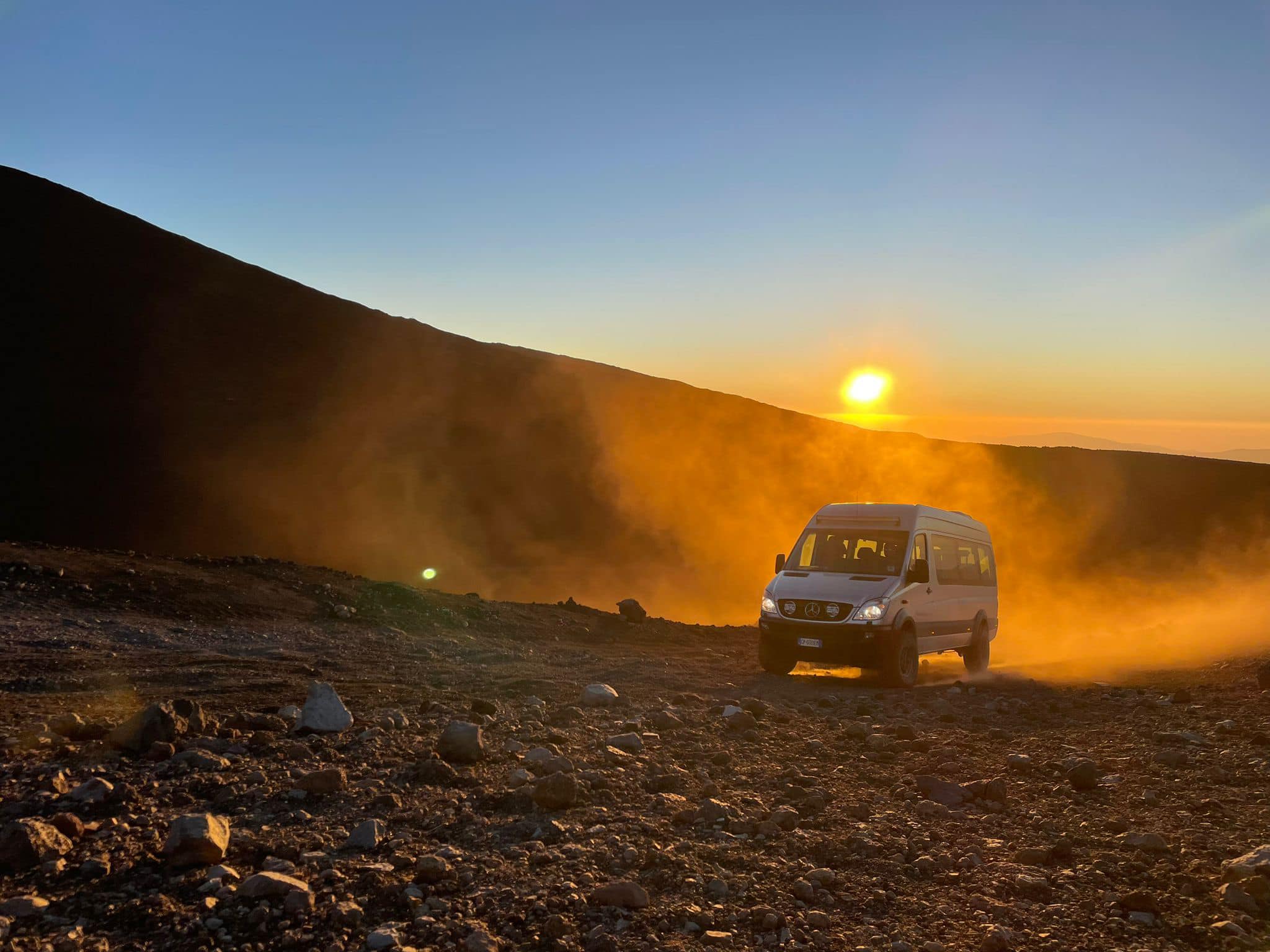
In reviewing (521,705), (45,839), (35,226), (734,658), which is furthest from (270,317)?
(45,839)

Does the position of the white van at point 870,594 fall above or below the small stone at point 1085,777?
above

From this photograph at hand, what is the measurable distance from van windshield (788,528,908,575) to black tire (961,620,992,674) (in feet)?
10.5

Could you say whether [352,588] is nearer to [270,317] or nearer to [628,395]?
[270,317]

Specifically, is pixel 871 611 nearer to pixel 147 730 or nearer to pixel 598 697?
pixel 598 697

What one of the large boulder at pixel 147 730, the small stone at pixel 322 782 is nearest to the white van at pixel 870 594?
the small stone at pixel 322 782

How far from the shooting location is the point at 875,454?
6694 cm

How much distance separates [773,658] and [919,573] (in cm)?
229

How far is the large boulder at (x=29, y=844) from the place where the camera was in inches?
157

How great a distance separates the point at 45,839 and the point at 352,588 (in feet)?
40.2

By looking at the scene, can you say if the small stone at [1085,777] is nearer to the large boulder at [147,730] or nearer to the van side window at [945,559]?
the large boulder at [147,730]

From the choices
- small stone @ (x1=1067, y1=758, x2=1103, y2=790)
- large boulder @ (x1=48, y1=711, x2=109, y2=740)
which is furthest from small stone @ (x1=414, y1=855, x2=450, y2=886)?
small stone @ (x1=1067, y1=758, x2=1103, y2=790)

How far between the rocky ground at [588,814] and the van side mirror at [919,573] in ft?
7.62

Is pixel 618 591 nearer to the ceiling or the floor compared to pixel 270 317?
nearer to the floor

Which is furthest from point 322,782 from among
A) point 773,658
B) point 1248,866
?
point 773,658
